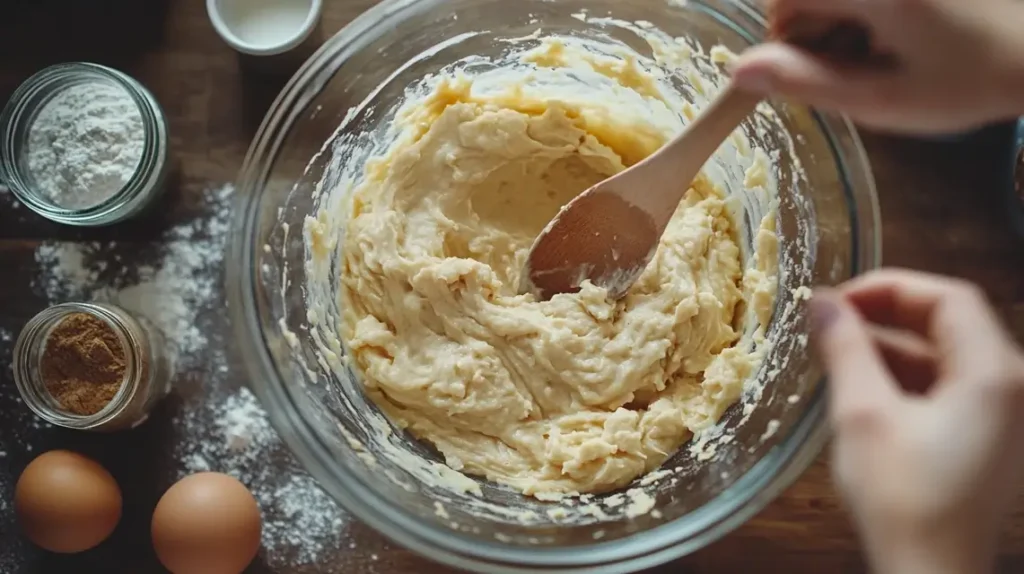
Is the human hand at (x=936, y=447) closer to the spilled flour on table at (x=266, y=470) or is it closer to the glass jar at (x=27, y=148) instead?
the spilled flour on table at (x=266, y=470)

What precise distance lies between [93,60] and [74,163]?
303mm

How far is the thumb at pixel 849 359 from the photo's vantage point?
111 cm

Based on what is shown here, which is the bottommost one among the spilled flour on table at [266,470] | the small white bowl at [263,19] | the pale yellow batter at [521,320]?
the spilled flour on table at [266,470]

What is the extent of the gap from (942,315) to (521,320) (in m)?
0.83

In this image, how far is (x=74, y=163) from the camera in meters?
2.03

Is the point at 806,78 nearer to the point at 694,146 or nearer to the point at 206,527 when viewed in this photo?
the point at 694,146

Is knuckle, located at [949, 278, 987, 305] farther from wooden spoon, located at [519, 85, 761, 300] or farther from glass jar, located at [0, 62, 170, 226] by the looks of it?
glass jar, located at [0, 62, 170, 226]

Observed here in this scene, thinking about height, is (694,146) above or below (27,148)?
above

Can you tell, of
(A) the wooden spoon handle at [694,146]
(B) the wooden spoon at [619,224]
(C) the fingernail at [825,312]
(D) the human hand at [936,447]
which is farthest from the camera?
(B) the wooden spoon at [619,224]

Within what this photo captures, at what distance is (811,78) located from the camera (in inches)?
50.5

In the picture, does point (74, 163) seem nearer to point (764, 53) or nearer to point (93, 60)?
point (93, 60)

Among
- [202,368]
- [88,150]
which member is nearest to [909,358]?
[202,368]

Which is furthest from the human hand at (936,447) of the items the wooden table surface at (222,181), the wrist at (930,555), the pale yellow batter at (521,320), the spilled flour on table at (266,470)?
the spilled flour on table at (266,470)

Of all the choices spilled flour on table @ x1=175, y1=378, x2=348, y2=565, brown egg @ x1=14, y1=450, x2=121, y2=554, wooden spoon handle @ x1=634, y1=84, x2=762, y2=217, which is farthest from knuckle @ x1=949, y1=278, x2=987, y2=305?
brown egg @ x1=14, y1=450, x2=121, y2=554
